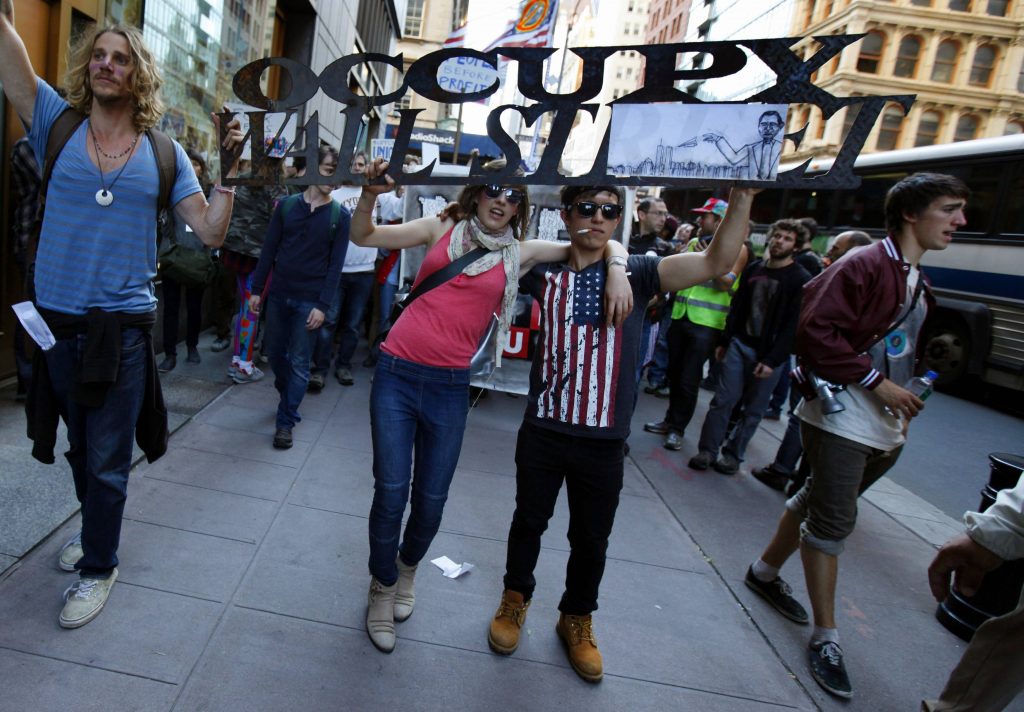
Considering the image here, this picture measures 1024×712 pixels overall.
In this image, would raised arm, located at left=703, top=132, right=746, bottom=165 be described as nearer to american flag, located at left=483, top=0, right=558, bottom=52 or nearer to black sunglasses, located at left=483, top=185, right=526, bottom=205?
black sunglasses, located at left=483, top=185, right=526, bottom=205

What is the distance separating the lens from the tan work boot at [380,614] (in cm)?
274

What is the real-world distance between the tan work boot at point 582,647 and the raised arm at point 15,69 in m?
2.78

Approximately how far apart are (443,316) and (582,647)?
1435 millimetres

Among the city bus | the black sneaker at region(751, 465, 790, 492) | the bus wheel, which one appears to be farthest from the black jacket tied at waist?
the bus wheel

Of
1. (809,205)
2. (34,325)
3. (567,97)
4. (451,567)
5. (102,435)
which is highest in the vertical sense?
(809,205)

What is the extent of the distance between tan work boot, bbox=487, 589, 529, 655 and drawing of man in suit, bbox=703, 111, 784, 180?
6.13ft

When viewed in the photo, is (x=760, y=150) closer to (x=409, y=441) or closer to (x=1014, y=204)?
(x=409, y=441)

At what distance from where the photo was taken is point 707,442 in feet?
18.3

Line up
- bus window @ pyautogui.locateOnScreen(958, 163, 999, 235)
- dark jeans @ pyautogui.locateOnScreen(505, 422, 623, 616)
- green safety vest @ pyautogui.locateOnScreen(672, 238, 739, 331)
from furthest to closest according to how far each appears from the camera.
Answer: bus window @ pyautogui.locateOnScreen(958, 163, 999, 235) → green safety vest @ pyautogui.locateOnScreen(672, 238, 739, 331) → dark jeans @ pyautogui.locateOnScreen(505, 422, 623, 616)

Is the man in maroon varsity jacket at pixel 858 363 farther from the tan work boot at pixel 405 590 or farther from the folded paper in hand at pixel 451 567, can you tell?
the tan work boot at pixel 405 590

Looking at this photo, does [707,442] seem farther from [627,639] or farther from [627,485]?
[627,639]

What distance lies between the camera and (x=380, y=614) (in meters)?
2.80

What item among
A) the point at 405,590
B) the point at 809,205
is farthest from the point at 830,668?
the point at 809,205

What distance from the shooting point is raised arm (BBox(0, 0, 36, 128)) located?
2.34 metres
